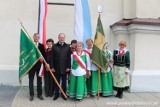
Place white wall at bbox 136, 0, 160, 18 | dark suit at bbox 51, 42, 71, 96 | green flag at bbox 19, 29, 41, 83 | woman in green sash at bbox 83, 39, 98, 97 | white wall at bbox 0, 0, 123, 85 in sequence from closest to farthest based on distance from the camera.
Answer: green flag at bbox 19, 29, 41, 83, dark suit at bbox 51, 42, 71, 96, woman in green sash at bbox 83, 39, 98, 97, white wall at bbox 136, 0, 160, 18, white wall at bbox 0, 0, 123, 85

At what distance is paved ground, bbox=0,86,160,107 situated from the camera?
6.31 metres

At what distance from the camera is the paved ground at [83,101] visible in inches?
248

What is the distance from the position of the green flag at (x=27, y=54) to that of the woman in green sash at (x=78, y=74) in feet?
2.89

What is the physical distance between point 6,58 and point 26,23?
1.22 metres

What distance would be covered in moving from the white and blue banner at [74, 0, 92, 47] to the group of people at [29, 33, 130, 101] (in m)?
0.50

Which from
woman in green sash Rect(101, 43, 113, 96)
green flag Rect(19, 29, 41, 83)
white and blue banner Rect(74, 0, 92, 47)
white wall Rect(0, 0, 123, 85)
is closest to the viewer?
green flag Rect(19, 29, 41, 83)

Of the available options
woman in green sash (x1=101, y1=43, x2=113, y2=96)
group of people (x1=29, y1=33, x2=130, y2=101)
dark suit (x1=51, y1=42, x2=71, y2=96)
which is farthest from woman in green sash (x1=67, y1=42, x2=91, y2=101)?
woman in green sash (x1=101, y1=43, x2=113, y2=96)

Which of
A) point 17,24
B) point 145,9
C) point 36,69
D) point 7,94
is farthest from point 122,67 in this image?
point 17,24

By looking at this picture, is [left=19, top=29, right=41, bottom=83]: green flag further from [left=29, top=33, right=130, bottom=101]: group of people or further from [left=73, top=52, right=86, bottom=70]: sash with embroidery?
[left=73, top=52, right=86, bottom=70]: sash with embroidery

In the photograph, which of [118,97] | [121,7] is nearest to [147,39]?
[121,7]

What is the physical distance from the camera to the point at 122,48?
7.00 meters

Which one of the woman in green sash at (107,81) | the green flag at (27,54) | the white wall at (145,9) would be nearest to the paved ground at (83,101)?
the woman in green sash at (107,81)

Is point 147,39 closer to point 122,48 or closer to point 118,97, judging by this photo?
point 122,48

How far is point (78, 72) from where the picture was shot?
6.64 meters
